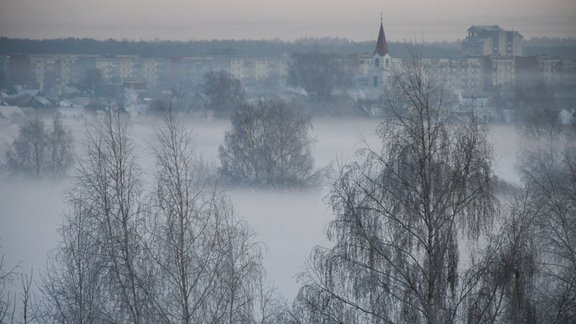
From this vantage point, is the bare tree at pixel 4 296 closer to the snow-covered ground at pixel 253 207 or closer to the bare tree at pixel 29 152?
the snow-covered ground at pixel 253 207

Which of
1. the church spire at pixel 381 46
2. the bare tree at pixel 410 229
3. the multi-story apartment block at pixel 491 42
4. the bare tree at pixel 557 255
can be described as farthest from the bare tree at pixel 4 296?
the church spire at pixel 381 46

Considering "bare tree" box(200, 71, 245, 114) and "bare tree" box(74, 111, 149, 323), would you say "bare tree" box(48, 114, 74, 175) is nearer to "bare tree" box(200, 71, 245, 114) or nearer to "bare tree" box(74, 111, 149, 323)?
"bare tree" box(200, 71, 245, 114)

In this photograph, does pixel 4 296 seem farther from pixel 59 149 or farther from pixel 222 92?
pixel 222 92

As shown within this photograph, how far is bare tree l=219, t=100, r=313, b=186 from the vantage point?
607 inches

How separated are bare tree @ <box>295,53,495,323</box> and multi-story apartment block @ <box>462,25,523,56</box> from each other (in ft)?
52.0

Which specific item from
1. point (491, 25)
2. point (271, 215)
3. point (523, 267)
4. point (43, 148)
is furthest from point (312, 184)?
point (523, 267)

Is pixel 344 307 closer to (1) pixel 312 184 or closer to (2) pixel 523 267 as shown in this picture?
(2) pixel 523 267

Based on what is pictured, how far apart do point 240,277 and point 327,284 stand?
86 cm

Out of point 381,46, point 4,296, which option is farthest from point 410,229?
point 381,46

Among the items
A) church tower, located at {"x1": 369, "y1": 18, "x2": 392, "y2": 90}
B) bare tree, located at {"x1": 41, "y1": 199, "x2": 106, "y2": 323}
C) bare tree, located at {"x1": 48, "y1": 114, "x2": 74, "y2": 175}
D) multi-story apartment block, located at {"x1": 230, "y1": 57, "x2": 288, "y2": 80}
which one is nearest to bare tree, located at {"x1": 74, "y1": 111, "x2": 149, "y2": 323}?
bare tree, located at {"x1": 41, "y1": 199, "x2": 106, "y2": 323}

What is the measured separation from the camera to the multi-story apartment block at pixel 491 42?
70.1 feet

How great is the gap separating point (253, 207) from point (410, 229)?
7.75m

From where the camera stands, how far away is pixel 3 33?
1992 cm

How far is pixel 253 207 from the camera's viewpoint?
1305 cm
